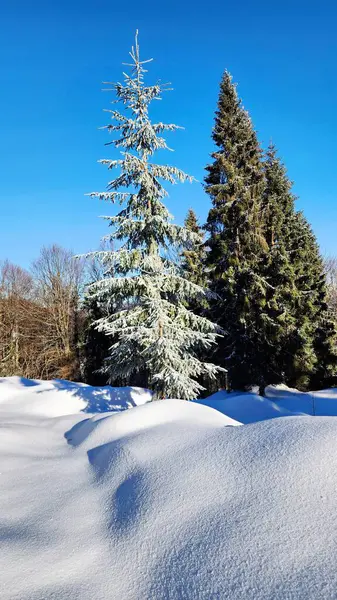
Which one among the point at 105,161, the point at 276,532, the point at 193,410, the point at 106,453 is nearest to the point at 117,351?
the point at 193,410

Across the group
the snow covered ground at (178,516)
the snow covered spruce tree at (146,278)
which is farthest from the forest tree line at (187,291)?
the snow covered ground at (178,516)

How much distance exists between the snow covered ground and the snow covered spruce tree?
342 centimetres

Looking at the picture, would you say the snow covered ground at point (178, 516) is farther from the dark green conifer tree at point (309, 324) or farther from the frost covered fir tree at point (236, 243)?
the dark green conifer tree at point (309, 324)

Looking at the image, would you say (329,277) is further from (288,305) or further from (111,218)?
(111,218)

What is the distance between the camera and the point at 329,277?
33.5 meters

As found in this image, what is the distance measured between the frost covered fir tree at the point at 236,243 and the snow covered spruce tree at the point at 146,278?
16.8ft

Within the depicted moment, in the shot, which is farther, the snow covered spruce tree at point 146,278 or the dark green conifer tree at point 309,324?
the dark green conifer tree at point 309,324

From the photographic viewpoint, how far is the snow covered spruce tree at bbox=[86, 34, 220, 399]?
24.6 ft

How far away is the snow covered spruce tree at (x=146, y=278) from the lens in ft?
24.6

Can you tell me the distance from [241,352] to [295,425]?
10.1m

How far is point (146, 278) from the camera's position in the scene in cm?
774

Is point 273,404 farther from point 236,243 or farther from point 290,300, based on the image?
point 236,243

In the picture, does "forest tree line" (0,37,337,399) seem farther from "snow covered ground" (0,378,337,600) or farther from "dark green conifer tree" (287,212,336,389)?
"snow covered ground" (0,378,337,600)

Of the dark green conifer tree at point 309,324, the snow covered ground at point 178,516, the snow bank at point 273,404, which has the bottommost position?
the snow bank at point 273,404
